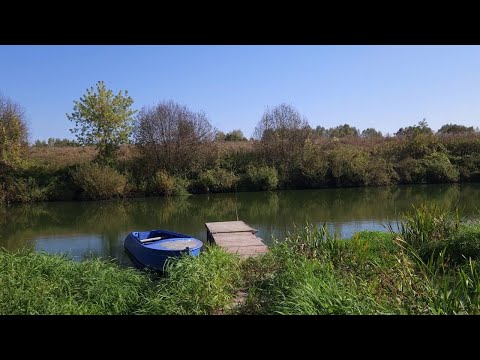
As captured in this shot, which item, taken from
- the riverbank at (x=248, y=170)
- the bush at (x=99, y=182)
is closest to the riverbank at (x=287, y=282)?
the bush at (x=99, y=182)

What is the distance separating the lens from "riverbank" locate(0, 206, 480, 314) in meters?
4.25

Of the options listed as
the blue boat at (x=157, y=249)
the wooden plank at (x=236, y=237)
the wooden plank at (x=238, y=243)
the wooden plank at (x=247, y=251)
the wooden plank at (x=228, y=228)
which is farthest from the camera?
the wooden plank at (x=228, y=228)

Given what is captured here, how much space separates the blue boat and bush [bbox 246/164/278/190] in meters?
17.4

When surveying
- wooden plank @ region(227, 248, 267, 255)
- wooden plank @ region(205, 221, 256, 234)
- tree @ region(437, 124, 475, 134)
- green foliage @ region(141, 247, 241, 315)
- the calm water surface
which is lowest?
the calm water surface

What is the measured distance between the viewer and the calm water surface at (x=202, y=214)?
1484 cm

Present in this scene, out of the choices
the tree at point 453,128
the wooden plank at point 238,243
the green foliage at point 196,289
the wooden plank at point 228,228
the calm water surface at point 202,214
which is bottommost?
the calm water surface at point 202,214

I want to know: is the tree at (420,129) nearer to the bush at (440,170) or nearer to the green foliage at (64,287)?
the bush at (440,170)

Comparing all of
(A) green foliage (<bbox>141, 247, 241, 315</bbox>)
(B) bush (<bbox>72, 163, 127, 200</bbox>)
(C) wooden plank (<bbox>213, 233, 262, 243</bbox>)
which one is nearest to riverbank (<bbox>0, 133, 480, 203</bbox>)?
(B) bush (<bbox>72, 163, 127, 200</bbox>)

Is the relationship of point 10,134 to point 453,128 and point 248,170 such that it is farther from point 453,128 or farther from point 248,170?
point 453,128

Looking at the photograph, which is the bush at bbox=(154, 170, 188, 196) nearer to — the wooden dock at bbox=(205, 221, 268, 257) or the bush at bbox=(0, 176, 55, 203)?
the bush at bbox=(0, 176, 55, 203)

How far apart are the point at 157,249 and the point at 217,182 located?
19.3 metres

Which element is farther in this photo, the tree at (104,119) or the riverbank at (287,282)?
the tree at (104,119)

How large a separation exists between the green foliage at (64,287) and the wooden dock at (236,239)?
3.01 meters
